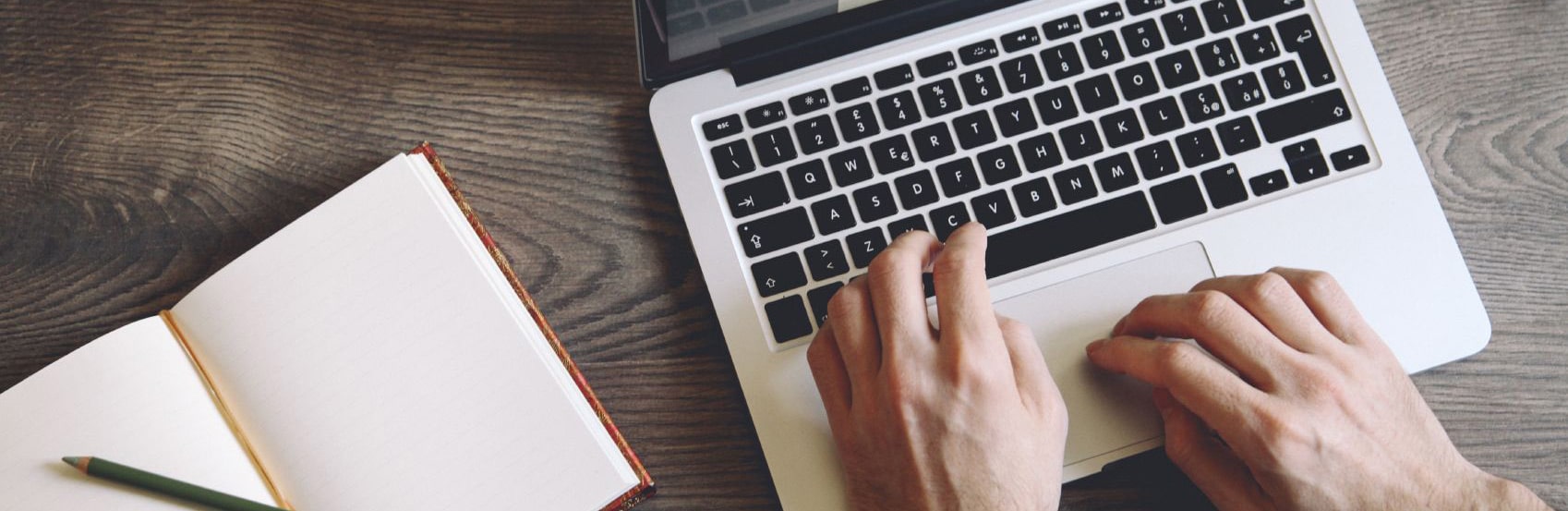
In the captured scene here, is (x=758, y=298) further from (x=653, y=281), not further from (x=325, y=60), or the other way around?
(x=325, y=60)

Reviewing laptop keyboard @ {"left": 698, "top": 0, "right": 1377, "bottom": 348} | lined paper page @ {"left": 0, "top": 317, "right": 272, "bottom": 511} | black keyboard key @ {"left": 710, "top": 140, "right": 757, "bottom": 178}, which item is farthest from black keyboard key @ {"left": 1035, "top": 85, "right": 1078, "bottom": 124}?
lined paper page @ {"left": 0, "top": 317, "right": 272, "bottom": 511}

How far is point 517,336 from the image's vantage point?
1.91 feet

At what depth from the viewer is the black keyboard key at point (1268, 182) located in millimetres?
625

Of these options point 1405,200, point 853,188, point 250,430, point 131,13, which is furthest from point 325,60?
point 1405,200

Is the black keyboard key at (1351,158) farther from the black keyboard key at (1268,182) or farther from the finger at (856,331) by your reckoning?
the finger at (856,331)

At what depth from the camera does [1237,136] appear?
629 mm

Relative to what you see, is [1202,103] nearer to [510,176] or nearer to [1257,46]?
[1257,46]

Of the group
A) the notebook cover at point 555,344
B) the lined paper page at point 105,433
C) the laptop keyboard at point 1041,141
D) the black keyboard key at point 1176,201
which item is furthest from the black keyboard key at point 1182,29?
the lined paper page at point 105,433

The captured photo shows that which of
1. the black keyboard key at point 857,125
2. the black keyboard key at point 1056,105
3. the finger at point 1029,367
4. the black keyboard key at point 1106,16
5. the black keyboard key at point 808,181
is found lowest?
the finger at point 1029,367

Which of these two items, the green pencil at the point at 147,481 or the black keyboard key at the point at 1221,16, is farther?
the black keyboard key at the point at 1221,16

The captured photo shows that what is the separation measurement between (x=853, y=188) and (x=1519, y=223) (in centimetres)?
50

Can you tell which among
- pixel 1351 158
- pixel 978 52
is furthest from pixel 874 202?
pixel 1351 158

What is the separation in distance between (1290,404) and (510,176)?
1.77 ft

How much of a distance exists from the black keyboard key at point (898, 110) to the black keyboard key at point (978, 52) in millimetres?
47
